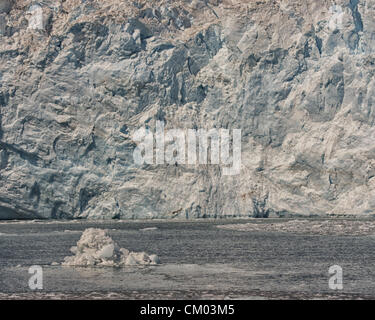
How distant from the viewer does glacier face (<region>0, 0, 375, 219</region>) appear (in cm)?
3722

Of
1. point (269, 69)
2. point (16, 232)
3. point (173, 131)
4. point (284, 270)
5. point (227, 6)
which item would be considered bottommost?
point (284, 270)

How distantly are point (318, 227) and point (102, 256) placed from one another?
13.4 metres

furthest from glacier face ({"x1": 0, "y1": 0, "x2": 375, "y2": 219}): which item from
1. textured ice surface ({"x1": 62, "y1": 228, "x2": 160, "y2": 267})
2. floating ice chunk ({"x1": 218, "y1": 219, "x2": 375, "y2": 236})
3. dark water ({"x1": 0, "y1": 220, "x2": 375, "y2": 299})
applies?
textured ice surface ({"x1": 62, "y1": 228, "x2": 160, "y2": 267})

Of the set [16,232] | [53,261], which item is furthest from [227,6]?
[53,261]

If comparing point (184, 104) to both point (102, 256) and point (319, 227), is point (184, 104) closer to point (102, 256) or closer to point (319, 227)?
point (319, 227)

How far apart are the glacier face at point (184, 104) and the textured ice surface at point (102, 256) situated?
52.6 ft

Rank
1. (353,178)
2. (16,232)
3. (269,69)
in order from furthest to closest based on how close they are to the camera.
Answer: (269,69)
(353,178)
(16,232)

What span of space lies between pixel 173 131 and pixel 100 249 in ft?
61.7

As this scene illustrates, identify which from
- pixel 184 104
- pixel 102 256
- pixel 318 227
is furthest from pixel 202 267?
pixel 184 104

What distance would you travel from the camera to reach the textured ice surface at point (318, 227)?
29494 millimetres

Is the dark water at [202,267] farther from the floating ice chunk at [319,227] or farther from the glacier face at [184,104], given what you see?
the glacier face at [184,104]

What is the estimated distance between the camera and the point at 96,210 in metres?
37.2

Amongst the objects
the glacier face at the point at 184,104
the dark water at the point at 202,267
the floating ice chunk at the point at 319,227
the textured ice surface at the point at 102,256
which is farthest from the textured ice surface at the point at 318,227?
the textured ice surface at the point at 102,256

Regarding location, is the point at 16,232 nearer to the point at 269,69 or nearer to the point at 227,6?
the point at 269,69
